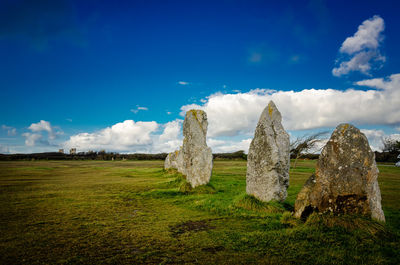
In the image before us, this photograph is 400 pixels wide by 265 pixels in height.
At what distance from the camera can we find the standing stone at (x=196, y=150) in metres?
13.7

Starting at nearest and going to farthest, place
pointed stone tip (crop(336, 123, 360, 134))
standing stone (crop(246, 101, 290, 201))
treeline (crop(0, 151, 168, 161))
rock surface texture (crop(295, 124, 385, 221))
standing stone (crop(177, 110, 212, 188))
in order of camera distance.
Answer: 1. rock surface texture (crop(295, 124, 385, 221))
2. pointed stone tip (crop(336, 123, 360, 134))
3. standing stone (crop(246, 101, 290, 201))
4. standing stone (crop(177, 110, 212, 188))
5. treeline (crop(0, 151, 168, 161))

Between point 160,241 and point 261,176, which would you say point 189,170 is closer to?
point 261,176

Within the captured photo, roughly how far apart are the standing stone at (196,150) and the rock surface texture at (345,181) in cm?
723

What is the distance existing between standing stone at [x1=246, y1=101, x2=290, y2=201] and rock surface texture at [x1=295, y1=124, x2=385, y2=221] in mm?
1962

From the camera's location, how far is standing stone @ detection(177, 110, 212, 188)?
13.7 meters

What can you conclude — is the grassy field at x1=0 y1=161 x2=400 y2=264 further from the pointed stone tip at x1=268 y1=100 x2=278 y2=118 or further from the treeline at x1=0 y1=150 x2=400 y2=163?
the treeline at x1=0 y1=150 x2=400 y2=163

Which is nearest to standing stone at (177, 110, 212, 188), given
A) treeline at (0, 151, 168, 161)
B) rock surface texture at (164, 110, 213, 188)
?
rock surface texture at (164, 110, 213, 188)

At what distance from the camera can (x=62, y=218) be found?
8.27 meters

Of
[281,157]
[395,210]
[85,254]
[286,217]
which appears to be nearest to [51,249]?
[85,254]

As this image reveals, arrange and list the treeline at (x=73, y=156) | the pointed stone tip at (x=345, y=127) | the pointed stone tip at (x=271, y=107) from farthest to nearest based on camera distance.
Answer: the treeline at (x=73, y=156) < the pointed stone tip at (x=271, y=107) < the pointed stone tip at (x=345, y=127)

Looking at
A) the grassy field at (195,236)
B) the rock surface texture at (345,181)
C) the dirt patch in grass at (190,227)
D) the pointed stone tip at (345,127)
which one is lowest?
the dirt patch in grass at (190,227)

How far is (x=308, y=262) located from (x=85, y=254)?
4958mm

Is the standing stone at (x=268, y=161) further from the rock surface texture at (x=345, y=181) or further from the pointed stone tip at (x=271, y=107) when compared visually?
the rock surface texture at (x=345, y=181)

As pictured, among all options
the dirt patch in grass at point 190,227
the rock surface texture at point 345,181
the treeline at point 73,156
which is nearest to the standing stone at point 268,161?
the rock surface texture at point 345,181
